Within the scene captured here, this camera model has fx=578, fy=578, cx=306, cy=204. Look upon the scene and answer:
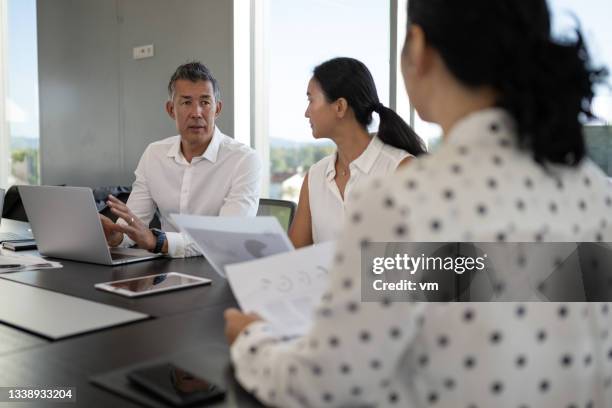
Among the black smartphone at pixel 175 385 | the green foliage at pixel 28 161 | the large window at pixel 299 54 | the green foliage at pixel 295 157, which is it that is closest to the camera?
the black smartphone at pixel 175 385

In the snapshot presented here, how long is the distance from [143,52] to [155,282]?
341 cm

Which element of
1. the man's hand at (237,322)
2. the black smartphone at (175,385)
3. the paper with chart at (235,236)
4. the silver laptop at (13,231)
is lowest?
the silver laptop at (13,231)

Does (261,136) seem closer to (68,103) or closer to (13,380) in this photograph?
(68,103)

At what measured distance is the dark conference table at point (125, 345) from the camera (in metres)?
0.94

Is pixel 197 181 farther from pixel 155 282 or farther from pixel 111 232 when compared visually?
pixel 155 282

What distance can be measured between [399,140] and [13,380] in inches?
68.1

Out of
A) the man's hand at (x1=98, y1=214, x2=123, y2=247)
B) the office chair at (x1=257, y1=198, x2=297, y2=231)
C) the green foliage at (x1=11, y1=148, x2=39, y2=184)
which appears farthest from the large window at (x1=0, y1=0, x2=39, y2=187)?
the man's hand at (x1=98, y1=214, x2=123, y2=247)

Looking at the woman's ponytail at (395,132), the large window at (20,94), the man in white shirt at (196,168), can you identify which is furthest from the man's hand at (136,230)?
the large window at (20,94)

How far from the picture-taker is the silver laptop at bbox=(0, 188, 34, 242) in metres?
2.49

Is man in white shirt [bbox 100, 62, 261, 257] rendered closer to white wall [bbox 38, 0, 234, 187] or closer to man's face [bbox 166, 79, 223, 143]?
man's face [bbox 166, 79, 223, 143]

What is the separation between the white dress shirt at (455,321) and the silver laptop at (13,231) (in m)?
2.05

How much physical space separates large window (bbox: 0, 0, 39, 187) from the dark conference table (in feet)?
16.3

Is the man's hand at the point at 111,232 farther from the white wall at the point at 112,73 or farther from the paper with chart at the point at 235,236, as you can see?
the white wall at the point at 112,73

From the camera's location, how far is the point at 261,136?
432 cm
